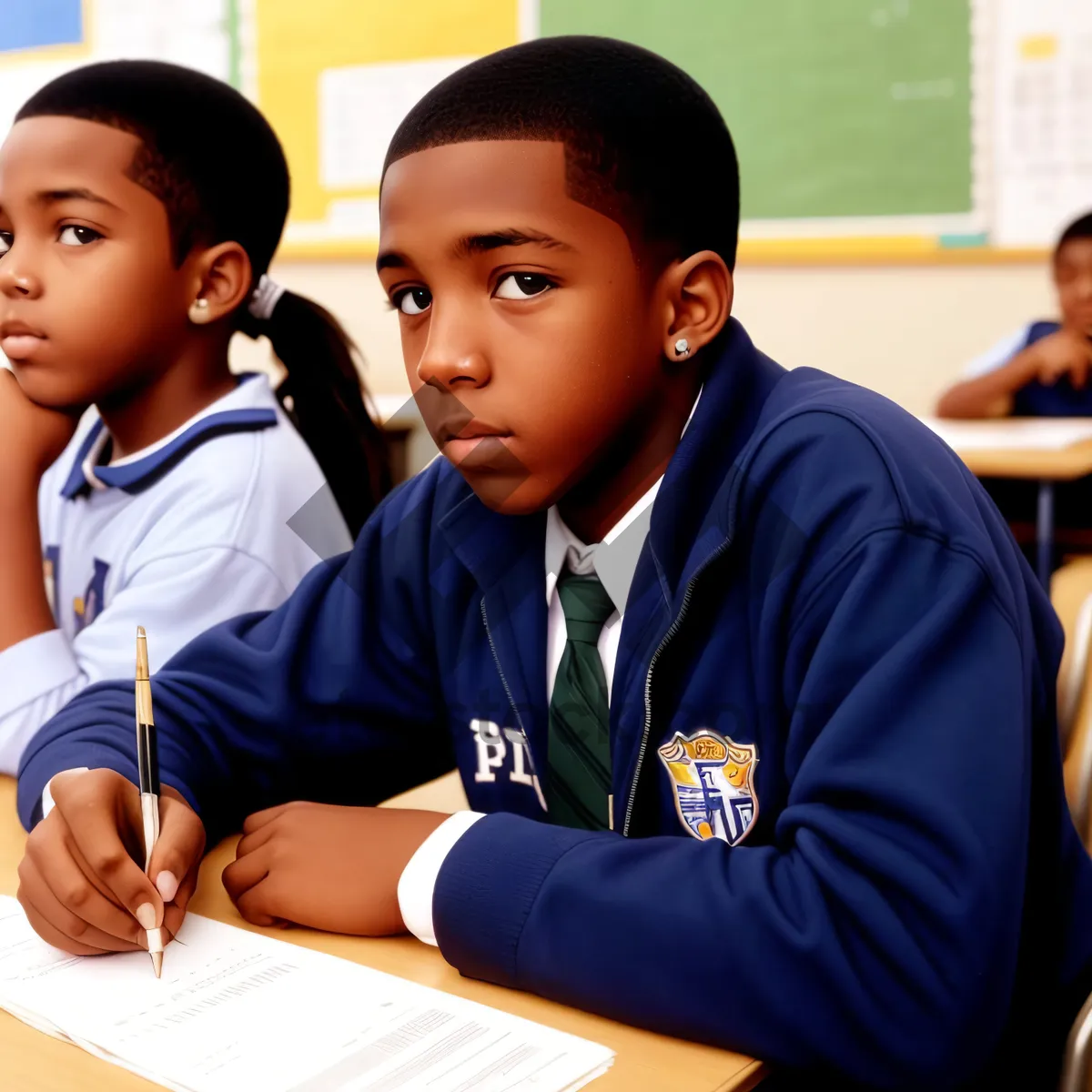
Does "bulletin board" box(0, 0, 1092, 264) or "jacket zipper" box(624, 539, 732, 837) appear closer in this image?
"jacket zipper" box(624, 539, 732, 837)

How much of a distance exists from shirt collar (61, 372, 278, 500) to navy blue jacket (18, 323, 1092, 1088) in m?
0.27

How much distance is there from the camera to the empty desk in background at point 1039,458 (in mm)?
2344

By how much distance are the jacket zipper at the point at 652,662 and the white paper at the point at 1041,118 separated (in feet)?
8.57

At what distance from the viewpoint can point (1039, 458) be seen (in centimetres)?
236

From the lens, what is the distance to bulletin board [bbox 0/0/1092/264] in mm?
2980

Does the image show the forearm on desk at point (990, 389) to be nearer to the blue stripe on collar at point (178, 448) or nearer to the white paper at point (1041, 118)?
the white paper at point (1041, 118)

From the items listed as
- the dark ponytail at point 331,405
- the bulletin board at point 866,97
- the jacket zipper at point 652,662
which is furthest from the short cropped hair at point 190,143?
the bulletin board at point 866,97

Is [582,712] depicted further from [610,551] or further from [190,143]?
[190,143]

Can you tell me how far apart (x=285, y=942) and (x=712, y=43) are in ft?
9.78

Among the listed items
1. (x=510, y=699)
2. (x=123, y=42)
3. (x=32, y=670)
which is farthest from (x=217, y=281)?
(x=123, y=42)

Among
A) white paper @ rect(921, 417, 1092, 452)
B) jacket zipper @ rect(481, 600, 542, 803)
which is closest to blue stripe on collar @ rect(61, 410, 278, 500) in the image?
jacket zipper @ rect(481, 600, 542, 803)

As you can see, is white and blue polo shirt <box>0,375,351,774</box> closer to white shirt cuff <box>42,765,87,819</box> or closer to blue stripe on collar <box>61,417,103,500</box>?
blue stripe on collar <box>61,417,103,500</box>

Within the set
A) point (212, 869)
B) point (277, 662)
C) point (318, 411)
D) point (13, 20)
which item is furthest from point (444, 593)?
point (13, 20)

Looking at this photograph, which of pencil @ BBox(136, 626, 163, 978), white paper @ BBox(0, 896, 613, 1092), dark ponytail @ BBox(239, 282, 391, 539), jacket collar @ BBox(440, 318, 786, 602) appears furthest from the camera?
dark ponytail @ BBox(239, 282, 391, 539)
